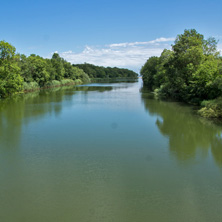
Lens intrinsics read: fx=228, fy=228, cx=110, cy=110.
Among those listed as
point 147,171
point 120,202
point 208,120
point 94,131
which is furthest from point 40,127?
point 208,120

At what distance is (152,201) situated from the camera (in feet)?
24.5

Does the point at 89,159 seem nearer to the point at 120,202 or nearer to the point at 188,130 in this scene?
the point at 120,202

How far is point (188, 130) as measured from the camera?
54.0ft

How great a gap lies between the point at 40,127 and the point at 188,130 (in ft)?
35.7

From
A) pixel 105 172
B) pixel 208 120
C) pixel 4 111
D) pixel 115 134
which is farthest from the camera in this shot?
pixel 4 111

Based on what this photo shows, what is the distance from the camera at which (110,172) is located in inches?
376

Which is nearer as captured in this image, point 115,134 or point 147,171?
point 147,171

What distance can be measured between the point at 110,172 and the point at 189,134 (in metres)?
8.13

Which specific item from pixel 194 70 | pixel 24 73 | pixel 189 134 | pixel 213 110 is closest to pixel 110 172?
pixel 189 134

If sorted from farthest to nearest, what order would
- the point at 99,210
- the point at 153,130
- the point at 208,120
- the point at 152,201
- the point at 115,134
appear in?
the point at 208,120 → the point at 153,130 → the point at 115,134 → the point at 152,201 → the point at 99,210

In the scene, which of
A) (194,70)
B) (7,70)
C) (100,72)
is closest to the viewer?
(194,70)

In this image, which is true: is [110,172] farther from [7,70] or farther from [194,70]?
[7,70]

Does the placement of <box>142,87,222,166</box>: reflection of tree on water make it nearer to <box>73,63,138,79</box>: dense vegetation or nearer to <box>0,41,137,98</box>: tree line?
<box>0,41,137,98</box>: tree line

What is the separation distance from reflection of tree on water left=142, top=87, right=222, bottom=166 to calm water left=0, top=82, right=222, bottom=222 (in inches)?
2.2
